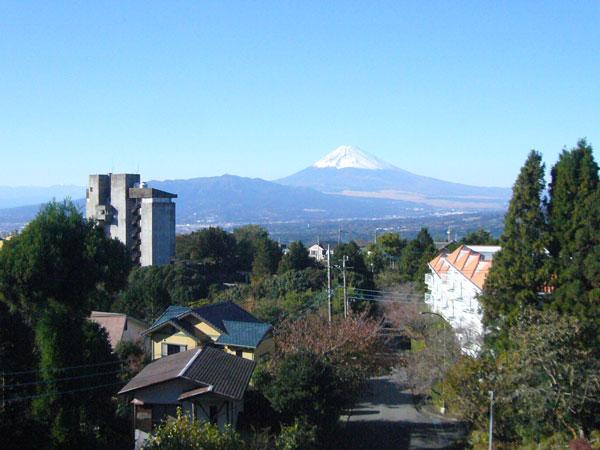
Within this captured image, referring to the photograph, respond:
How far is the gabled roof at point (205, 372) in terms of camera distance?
1575 centimetres

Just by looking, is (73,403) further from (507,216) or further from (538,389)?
(507,216)

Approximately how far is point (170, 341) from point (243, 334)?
233 cm

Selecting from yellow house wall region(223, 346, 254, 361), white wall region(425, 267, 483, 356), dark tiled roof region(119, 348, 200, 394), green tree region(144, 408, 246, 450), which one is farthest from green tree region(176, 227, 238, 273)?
green tree region(144, 408, 246, 450)

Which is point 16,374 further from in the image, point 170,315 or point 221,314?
point 221,314

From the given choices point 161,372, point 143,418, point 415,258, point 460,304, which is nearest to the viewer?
point 143,418

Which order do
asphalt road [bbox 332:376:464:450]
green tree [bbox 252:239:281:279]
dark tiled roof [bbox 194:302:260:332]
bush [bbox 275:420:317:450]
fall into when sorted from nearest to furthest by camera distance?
bush [bbox 275:420:317:450]
asphalt road [bbox 332:376:464:450]
dark tiled roof [bbox 194:302:260:332]
green tree [bbox 252:239:281:279]

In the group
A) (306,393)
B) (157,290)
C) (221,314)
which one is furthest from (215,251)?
(306,393)

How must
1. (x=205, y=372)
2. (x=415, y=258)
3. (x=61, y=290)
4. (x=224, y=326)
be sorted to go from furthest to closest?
1. (x=415, y=258)
2. (x=224, y=326)
3. (x=61, y=290)
4. (x=205, y=372)

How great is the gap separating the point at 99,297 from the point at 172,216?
4365 cm

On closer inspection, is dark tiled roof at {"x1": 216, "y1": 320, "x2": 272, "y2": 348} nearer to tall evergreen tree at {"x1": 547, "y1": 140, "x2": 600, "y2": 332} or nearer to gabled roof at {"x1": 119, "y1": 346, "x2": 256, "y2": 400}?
gabled roof at {"x1": 119, "y1": 346, "x2": 256, "y2": 400}

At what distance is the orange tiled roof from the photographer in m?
25.0

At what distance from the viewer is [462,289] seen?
89.1 ft

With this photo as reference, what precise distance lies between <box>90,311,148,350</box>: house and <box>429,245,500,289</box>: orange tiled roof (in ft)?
40.2

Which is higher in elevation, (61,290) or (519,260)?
(519,260)
